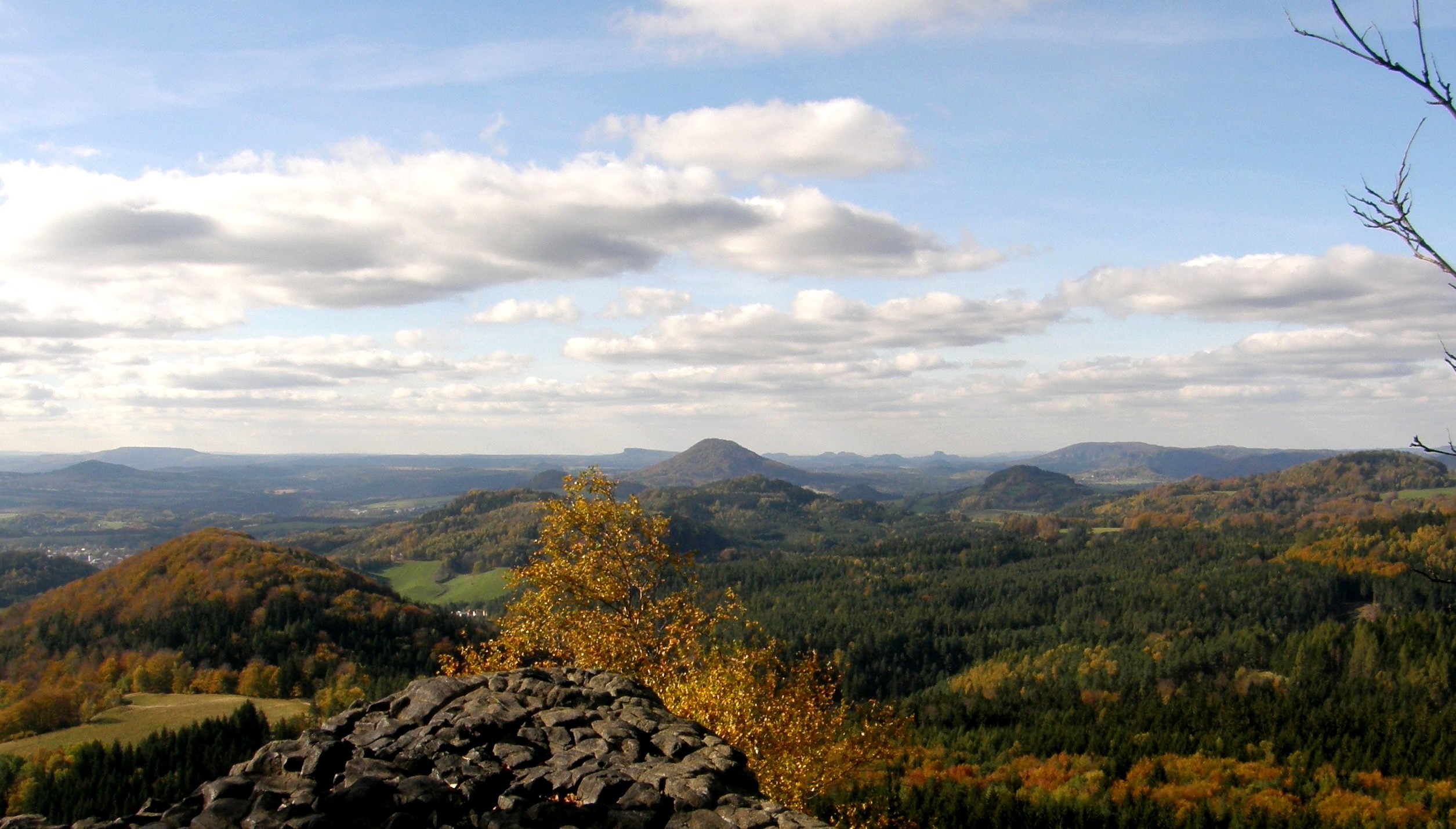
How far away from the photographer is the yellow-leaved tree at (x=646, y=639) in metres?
34.7

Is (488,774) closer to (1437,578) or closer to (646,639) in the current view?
(646,639)

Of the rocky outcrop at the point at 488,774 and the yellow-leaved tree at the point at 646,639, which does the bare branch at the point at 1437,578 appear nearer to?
the rocky outcrop at the point at 488,774

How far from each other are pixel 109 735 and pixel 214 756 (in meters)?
28.6

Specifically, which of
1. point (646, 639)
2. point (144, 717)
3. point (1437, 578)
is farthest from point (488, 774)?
point (144, 717)

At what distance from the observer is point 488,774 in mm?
22438

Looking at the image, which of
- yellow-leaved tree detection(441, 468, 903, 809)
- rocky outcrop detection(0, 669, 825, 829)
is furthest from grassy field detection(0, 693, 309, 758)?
rocky outcrop detection(0, 669, 825, 829)

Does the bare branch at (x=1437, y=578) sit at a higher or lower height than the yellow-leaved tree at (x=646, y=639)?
higher

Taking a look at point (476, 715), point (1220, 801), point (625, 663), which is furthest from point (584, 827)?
point (1220, 801)

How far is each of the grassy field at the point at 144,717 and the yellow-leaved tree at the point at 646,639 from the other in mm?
101366

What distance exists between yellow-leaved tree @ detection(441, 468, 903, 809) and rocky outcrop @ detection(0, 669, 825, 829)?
300 inches

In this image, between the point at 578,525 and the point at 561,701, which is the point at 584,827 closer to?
the point at 561,701

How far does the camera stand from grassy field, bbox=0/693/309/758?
371ft

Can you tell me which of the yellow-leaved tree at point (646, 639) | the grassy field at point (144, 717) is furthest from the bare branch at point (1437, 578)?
the grassy field at point (144, 717)

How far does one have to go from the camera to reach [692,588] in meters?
40.6
